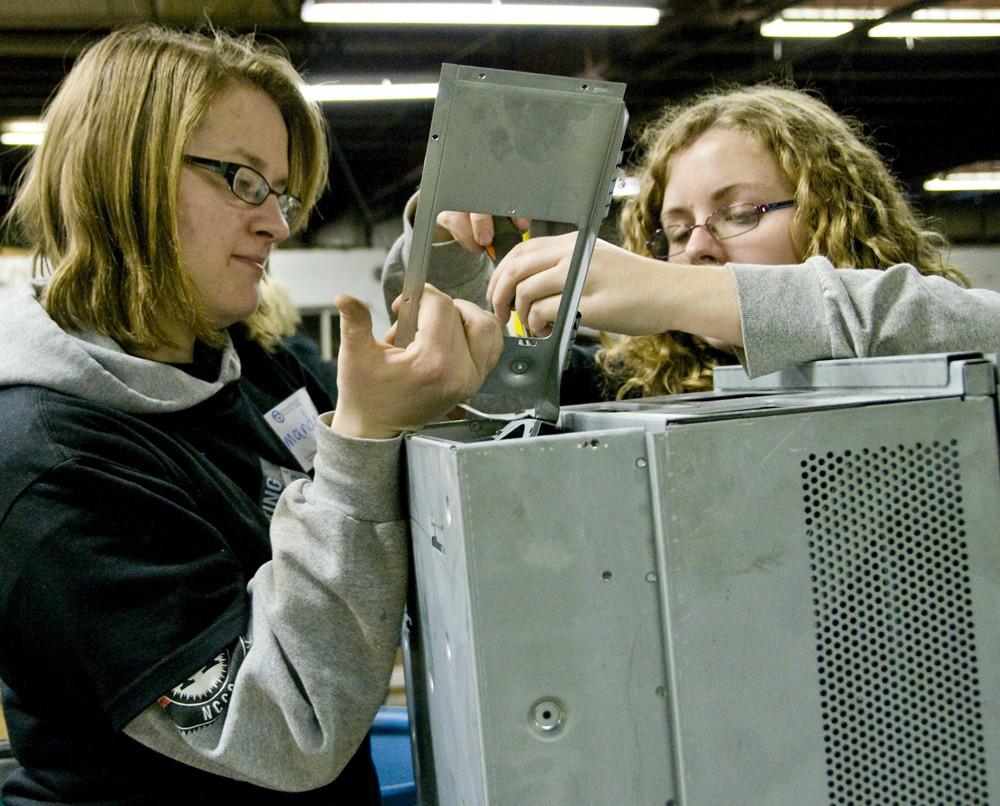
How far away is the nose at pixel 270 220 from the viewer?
3.92ft

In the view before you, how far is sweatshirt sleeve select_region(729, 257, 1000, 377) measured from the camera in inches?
31.8

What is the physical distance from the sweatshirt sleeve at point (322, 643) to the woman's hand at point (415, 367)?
0.02 m

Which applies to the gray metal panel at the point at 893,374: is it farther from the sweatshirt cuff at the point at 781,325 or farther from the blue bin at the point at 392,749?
the blue bin at the point at 392,749

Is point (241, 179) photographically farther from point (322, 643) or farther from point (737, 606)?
point (737, 606)

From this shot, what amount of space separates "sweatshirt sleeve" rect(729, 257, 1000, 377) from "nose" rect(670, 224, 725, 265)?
41 centimetres

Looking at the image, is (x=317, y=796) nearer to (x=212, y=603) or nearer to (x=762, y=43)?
(x=212, y=603)

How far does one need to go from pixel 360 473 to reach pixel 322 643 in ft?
0.49

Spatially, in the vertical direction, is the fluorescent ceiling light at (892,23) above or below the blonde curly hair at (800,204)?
above

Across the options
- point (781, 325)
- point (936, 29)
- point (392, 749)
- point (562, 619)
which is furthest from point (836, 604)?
point (936, 29)

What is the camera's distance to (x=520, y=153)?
0.65 meters

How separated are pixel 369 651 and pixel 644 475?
342 millimetres

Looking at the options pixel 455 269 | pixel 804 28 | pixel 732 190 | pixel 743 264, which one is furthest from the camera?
pixel 804 28

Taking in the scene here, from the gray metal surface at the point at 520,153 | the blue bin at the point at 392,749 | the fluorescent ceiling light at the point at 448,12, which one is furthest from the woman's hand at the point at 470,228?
the fluorescent ceiling light at the point at 448,12

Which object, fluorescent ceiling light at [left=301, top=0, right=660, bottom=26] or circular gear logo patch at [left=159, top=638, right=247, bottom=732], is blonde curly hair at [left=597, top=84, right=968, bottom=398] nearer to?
circular gear logo patch at [left=159, top=638, right=247, bottom=732]
